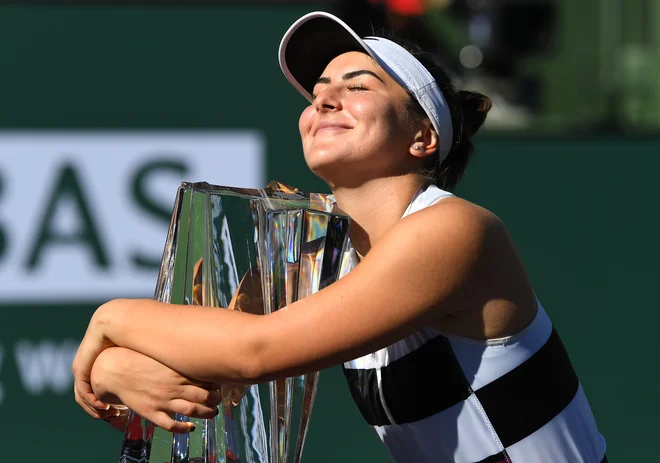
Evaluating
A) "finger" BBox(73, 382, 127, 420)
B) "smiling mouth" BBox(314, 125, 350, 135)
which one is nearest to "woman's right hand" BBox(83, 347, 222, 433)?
"finger" BBox(73, 382, 127, 420)

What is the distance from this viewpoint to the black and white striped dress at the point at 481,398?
1.63 meters

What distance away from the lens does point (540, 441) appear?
1.64 metres

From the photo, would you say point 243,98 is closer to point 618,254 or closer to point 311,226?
point 618,254

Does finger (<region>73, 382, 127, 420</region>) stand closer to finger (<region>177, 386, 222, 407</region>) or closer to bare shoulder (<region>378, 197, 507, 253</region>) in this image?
finger (<region>177, 386, 222, 407</region>)

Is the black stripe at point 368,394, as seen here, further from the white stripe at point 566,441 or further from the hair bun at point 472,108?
the hair bun at point 472,108

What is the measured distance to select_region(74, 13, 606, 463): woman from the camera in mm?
1479

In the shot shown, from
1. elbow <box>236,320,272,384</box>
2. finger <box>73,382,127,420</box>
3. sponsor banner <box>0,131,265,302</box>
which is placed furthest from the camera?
sponsor banner <box>0,131,265,302</box>

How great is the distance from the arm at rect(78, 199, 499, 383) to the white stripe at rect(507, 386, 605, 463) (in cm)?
31

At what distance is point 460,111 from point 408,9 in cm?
298

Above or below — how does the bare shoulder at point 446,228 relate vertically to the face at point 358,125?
below

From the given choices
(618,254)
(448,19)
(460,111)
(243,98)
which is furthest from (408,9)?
(460,111)

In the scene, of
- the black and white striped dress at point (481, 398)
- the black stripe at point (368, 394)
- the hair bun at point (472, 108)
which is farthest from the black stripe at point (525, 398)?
the hair bun at point (472, 108)

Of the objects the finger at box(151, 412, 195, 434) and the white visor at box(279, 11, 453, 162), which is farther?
the white visor at box(279, 11, 453, 162)

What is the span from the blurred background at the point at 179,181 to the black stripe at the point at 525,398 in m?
2.30
